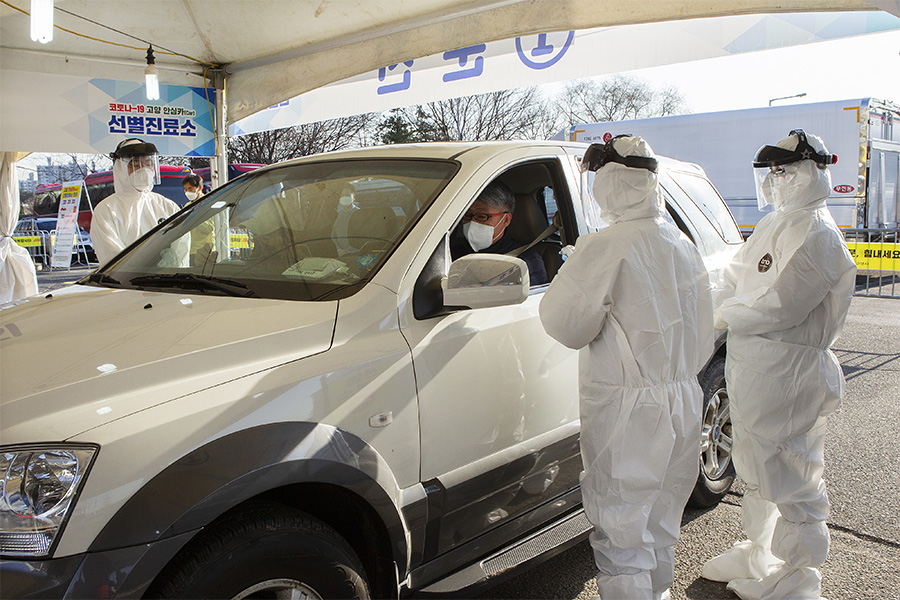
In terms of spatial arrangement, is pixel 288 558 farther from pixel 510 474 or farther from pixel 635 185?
pixel 635 185

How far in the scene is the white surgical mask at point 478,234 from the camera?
2918 millimetres

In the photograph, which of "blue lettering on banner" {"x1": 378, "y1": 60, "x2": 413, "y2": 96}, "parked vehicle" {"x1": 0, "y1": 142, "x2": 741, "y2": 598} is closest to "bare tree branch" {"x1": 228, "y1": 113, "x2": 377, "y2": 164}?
"blue lettering on banner" {"x1": 378, "y1": 60, "x2": 413, "y2": 96}

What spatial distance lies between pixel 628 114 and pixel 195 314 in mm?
35429

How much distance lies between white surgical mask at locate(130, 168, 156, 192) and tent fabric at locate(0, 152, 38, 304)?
179 cm

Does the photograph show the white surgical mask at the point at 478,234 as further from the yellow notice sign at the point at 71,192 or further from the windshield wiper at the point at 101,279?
the yellow notice sign at the point at 71,192

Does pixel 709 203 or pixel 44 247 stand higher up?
pixel 44 247

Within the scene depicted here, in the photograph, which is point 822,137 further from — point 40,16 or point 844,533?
point 40,16

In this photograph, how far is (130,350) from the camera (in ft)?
6.01

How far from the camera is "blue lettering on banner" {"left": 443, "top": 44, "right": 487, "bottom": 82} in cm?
670

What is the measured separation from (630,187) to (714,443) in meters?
1.96

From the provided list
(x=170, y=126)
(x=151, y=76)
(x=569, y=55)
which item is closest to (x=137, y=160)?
(x=151, y=76)

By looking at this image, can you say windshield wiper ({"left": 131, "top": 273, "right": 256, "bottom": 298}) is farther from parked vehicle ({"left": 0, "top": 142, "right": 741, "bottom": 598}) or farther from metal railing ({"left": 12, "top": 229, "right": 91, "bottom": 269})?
metal railing ({"left": 12, "top": 229, "right": 91, "bottom": 269})

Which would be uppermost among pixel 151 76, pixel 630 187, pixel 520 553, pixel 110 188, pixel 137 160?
pixel 110 188

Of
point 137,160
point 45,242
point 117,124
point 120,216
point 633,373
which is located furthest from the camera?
point 45,242
